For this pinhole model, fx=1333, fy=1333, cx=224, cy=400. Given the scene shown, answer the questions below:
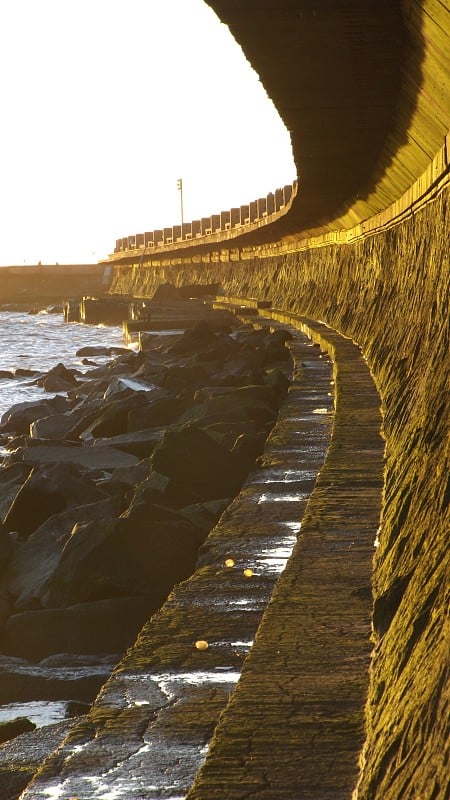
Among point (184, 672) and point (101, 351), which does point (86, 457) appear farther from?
point (101, 351)

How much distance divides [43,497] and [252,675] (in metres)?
7.51

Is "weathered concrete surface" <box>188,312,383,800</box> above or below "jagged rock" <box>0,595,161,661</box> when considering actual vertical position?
above

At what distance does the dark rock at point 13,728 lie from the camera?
6102 millimetres

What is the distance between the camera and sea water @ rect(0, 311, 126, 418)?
37953 mm

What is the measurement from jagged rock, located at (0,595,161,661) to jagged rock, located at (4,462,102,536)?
3691mm

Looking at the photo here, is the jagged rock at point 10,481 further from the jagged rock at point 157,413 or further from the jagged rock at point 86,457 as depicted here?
the jagged rock at point 157,413

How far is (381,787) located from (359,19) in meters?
6.30

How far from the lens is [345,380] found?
1507 cm

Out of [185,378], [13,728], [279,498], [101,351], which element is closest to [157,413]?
[185,378]

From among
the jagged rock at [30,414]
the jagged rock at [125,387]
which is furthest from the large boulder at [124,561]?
the jagged rock at [30,414]

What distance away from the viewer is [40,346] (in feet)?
220

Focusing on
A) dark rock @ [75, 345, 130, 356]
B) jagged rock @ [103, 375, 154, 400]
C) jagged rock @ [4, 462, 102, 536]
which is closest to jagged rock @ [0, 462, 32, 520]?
jagged rock @ [4, 462, 102, 536]

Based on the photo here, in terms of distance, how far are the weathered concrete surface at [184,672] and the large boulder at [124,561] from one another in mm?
417

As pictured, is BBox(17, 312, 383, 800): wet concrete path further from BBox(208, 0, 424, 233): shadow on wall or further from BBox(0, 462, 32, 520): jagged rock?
BBox(0, 462, 32, 520): jagged rock
